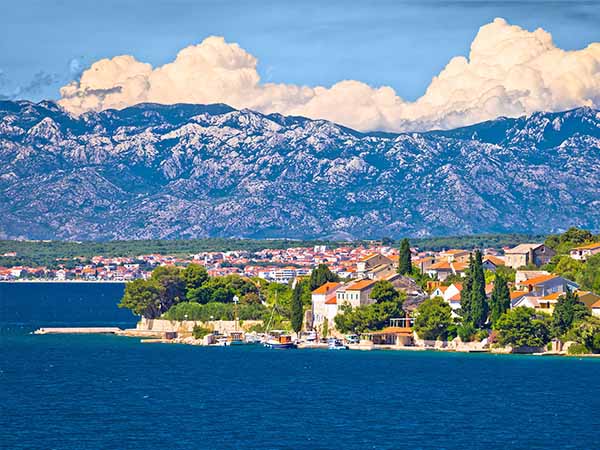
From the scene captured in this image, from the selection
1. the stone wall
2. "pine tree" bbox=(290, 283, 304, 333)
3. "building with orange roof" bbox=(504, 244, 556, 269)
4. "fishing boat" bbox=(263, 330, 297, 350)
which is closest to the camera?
"fishing boat" bbox=(263, 330, 297, 350)

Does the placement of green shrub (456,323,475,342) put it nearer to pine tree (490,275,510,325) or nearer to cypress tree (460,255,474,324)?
cypress tree (460,255,474,324)

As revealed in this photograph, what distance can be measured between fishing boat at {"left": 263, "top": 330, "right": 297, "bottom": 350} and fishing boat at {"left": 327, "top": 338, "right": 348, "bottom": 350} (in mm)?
3369

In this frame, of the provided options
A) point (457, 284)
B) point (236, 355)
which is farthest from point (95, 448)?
point (457, 284)

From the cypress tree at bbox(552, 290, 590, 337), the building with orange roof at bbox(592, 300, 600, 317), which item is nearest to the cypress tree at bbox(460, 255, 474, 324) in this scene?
the cypress tree at bbox(552, 290, 590, 337)

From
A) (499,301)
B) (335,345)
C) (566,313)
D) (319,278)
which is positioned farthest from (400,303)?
(319,278)

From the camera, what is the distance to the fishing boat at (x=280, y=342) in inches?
4911

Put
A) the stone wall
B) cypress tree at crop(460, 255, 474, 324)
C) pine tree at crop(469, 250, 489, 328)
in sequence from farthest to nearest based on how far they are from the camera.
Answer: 1. the stone wall
2. cypress tree at crop(460, 255, 474, 324)
3. pine tree at crop(469, 250, 489, 328)

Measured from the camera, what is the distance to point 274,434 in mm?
75375

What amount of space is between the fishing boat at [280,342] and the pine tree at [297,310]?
2.05 metres

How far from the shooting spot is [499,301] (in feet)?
378

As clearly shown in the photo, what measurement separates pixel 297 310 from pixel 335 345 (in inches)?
306

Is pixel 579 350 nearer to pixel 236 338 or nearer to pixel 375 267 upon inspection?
pixel 236 338

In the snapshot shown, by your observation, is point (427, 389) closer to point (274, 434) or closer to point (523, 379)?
point (523, 379)

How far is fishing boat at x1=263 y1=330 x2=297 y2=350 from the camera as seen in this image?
125 m
